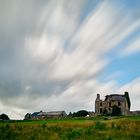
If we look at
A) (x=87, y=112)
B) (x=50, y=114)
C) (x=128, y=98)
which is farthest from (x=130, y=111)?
(x=50, y=114)

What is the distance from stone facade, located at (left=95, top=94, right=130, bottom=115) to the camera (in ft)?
412

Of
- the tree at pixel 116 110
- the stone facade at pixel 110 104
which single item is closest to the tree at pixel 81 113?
the stone facade at pixel 110 104

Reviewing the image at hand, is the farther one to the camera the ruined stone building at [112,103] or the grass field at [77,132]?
the ruined stone building at [112,103]

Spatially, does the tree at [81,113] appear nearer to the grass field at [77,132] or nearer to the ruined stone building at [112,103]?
the ruined stone building at [112,103]

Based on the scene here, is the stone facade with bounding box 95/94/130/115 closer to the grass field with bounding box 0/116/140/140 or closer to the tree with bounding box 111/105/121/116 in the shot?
the tree with bounding box 111/105/121/116

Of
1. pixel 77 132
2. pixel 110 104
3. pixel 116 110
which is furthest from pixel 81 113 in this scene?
pixel 77 132

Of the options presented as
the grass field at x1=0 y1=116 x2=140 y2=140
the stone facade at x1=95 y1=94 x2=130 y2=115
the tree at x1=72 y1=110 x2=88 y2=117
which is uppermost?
the stone facade at x1=95 y1=94 x2=130 y2=115

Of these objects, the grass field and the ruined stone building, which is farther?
the ruined stone building

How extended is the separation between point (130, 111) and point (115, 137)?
102012 millimetres

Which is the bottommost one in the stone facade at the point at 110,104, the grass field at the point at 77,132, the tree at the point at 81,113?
the grass field at the point at 77,132

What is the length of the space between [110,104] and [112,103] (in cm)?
88

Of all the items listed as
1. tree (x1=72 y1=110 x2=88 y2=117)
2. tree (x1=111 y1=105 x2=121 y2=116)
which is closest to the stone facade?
tree (x1=111 y1=105 x2=121 y2=116)

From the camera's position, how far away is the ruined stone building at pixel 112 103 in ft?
412

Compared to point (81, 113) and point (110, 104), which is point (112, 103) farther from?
point (81, 113)
